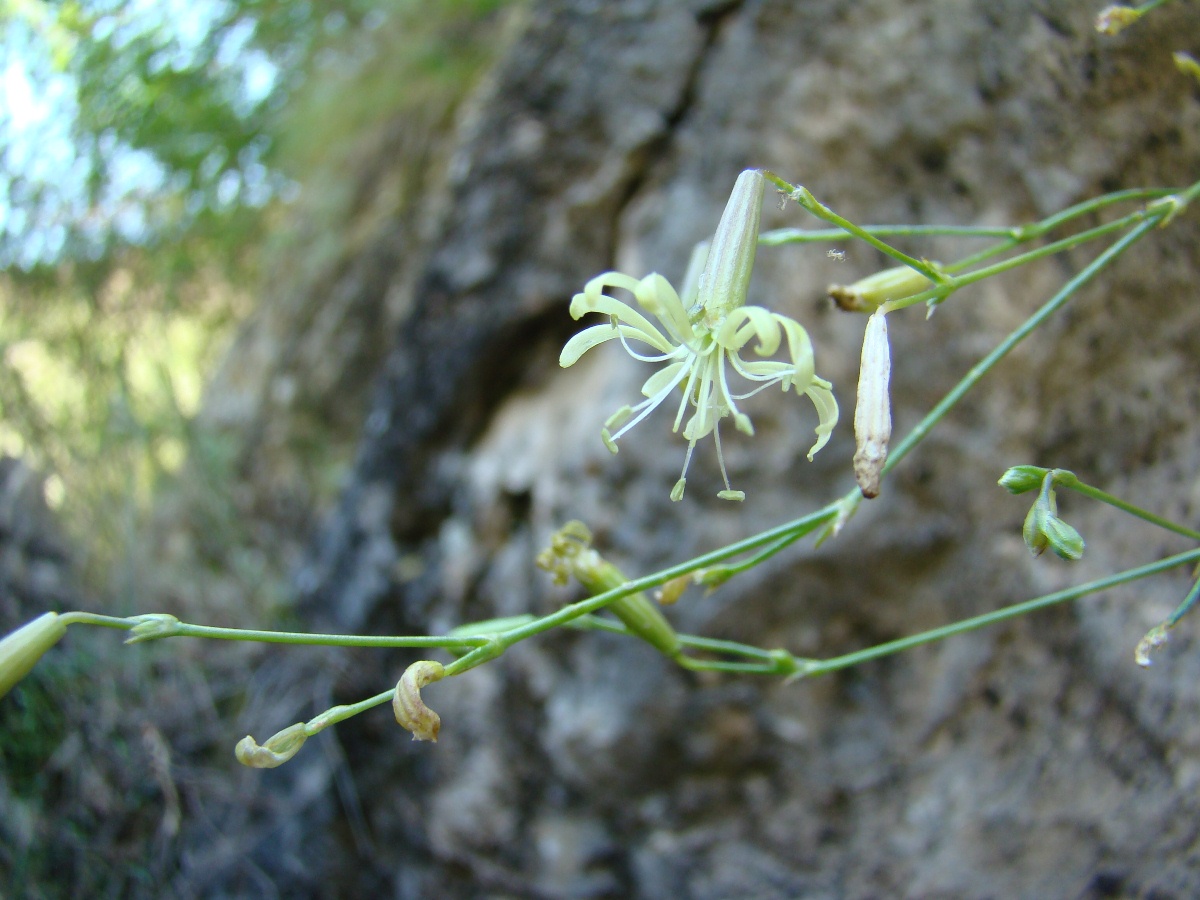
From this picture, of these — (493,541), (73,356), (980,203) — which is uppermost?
(73,356)

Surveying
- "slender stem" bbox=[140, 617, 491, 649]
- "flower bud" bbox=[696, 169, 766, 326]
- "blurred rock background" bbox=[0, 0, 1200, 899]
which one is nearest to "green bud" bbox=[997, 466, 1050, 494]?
"flower bud" bbox=[696, 169, 766, 326]

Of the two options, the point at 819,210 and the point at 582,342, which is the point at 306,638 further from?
the point at 819,210

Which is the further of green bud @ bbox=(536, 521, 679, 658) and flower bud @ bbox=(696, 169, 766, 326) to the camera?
green bud @ bbox=(536, 521, 679, 658)

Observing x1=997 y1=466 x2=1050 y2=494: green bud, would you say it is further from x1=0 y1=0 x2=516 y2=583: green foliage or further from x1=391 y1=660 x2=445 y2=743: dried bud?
x1=0 y1=0 x2=516 y2=583: green foliage

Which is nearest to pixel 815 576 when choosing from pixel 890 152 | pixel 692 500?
pixel 692 500

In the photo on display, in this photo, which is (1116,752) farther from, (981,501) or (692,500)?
(692,500)

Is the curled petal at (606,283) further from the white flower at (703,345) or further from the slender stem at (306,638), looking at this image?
the slender stem at (306,638)
